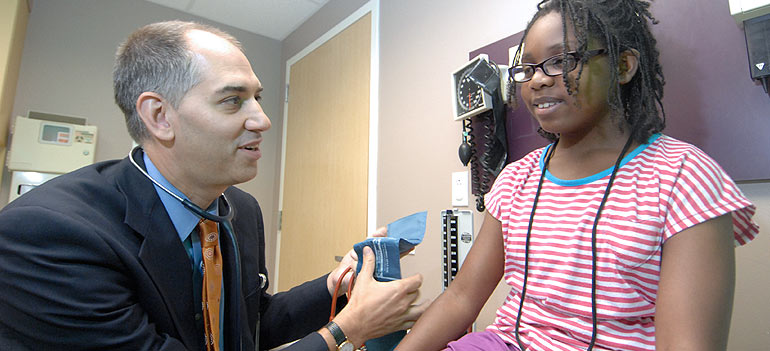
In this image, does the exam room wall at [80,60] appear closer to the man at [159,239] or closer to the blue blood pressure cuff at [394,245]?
the man at [159,239]

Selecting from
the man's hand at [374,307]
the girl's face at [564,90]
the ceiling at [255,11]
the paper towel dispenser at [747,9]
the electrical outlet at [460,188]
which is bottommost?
the man's hand at [374,307]

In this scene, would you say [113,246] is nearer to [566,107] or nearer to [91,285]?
[91,285]

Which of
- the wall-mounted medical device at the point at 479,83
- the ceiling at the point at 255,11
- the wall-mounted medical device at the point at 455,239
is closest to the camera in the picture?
the wall-mounted medical device at the point at 479,83

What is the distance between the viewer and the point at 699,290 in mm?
561

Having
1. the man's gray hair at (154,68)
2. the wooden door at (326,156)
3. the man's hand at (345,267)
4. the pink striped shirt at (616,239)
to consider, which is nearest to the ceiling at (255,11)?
the wooden door at (326,156)

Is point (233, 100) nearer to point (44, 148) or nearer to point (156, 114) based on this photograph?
point (156, 114)

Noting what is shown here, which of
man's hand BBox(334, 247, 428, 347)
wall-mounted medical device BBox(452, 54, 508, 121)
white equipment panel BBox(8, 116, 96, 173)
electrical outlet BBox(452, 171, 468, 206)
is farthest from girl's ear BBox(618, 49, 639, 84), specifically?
white equipment panel BBox(8, 116, 96, 173)

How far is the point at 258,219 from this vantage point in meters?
1.28

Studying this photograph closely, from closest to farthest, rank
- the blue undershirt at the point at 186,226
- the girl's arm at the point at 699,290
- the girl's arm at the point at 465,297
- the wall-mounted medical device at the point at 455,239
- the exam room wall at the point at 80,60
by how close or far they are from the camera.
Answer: the girl's arm at the point at 699,290 < the girl's arm at the point at 465,297 < the blue undershirt at the point at 186,226 < the wall-mounted medical device at the point at 455,239 < the exam room wall at the point at 80,60

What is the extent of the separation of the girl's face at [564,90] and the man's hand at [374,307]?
1.52ft

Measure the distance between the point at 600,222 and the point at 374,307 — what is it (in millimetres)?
483

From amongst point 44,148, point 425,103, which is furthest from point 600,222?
point 44,148

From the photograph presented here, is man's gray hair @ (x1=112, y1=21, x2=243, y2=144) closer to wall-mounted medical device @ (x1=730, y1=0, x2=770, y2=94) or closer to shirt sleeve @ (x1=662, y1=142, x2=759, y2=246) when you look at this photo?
shirt sleeve @ (x1=662, y1=142, x2=759, y2=246)

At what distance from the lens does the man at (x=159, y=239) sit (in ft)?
2.27
